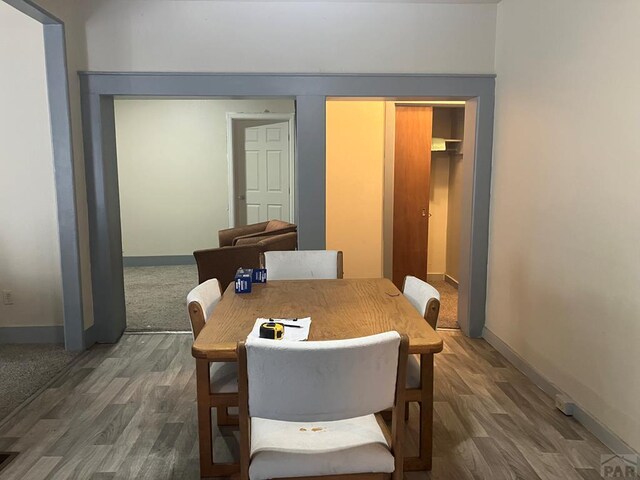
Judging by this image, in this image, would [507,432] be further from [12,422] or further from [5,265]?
[5,265]

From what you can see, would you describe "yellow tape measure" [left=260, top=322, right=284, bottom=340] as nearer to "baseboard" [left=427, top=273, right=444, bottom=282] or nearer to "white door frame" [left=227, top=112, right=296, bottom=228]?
"baseboard" [left=427, top=273, right=444, bottom=282]

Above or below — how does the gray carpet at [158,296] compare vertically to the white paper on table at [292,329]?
below

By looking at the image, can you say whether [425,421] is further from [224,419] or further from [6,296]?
[6,296]

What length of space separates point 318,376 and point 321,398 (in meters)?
0.07

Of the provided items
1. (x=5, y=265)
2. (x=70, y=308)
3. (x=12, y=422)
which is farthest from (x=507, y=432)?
(x=5, y=265)

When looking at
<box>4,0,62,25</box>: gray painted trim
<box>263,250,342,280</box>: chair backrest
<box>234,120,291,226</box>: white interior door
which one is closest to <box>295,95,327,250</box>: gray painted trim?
<box>263,250,342,280</box>: chair backrest

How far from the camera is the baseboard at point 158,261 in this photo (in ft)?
23.1

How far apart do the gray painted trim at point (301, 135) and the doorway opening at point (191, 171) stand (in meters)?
2.97

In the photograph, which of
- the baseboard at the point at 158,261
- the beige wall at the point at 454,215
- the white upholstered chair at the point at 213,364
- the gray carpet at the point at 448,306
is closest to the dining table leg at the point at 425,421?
the white upholstered chair at the point at 213,364

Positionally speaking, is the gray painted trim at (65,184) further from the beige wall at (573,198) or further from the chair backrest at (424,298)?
the beige wall at (573,198)

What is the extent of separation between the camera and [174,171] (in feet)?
23.0

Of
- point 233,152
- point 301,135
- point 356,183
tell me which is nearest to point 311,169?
point 301,135

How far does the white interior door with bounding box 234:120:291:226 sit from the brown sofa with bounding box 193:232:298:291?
2.47 m

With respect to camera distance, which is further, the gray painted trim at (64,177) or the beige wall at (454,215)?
the beige wall at (454,215)
